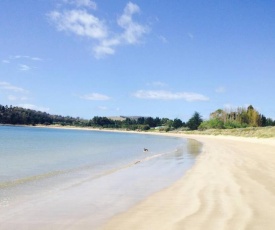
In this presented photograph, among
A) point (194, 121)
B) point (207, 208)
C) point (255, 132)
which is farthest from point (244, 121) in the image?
point (207, 208)

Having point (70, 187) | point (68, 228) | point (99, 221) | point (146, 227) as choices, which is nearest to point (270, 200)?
point (146, 227)

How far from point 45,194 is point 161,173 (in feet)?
19.6

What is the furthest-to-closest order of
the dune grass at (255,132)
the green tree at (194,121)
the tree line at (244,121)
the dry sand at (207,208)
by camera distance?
1. the green tree at (194,121)
2. the tree line at (244,121)
3. the dune grass at (255,132)
4. the dry sand at (207,208)

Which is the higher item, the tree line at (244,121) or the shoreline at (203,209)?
the tree line at (244,121)

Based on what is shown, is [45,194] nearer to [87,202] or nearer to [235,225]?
[87,202]

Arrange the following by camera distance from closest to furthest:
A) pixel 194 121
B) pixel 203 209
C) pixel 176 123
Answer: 1. pixel 203 209
2. pixel 194 121
3. pixel 176 123

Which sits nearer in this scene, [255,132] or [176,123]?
[255,132]

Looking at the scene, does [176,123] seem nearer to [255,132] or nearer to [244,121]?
[244,121]

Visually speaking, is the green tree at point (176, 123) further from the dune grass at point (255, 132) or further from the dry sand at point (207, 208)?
the dry sand at point (207, 208)

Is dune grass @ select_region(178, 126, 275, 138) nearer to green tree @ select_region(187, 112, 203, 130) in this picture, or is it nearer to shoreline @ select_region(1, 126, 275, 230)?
shoreline @ select_region(1, 126, 275, 230)

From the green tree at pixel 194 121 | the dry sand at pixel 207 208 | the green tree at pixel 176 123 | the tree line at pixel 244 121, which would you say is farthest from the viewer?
the green tree at pixel 176 123

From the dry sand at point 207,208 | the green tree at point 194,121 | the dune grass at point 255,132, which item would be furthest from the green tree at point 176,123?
the dry sand at point 207,208

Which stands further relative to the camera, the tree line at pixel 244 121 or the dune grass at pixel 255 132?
the tree line at pixel 244 121

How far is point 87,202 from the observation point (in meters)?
8.24
